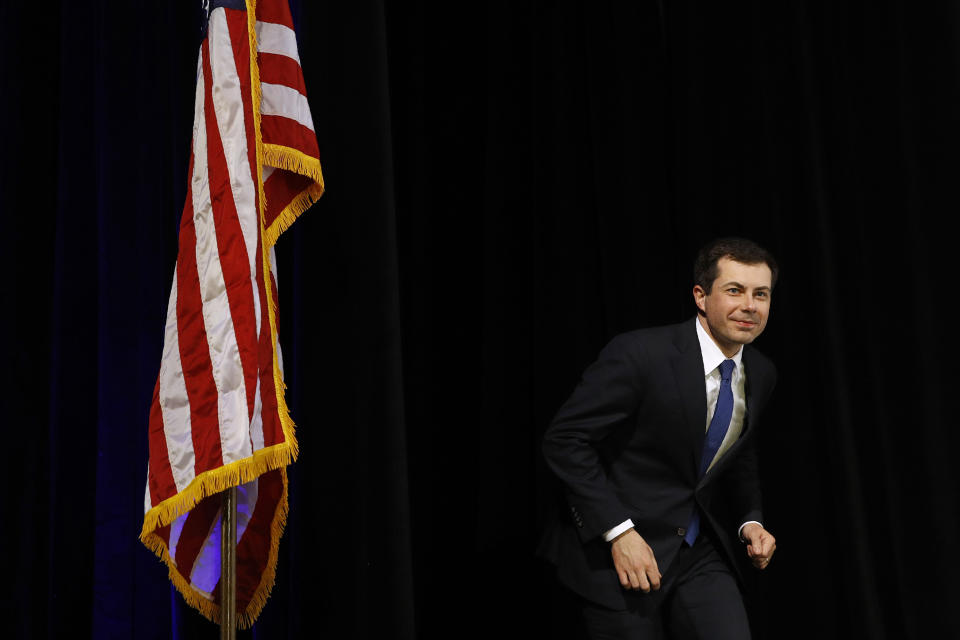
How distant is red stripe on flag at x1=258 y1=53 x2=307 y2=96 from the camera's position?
2789 mm

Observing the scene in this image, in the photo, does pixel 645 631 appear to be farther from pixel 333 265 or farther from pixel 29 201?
pixel 29 201

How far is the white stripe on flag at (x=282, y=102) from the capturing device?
9.13 feet

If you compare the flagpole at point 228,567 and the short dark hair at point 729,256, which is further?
the short dark hair at point 729,256

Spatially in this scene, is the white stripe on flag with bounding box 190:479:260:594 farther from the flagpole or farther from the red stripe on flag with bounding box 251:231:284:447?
the red stripe on flag with bounding box 251:231:284:447

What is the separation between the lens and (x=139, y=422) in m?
3.15

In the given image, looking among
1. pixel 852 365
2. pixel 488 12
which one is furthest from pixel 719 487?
pixel 488 12

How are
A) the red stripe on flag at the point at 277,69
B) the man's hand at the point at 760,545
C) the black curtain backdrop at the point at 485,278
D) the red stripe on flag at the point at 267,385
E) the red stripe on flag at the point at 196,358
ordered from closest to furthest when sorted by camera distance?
the red stripe on flag at the point at 196,358, the red stripe on flag at the point at 267,385, the man's hand at the point at 760,545, the red stripe on flag at the point at 277,69, the black curtain backdrop at the point at 485,278

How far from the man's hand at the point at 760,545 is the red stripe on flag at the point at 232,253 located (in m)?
1.45

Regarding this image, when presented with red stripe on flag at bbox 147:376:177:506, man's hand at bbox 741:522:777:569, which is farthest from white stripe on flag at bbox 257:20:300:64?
man's hand at bbox 741:522:777:569

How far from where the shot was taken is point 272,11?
2.81 m

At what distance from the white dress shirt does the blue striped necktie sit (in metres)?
0.01

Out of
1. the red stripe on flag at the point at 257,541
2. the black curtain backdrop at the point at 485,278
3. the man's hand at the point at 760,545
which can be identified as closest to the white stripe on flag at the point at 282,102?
the black curtain backdrop at the point at 485,278

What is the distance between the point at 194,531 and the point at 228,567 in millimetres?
219

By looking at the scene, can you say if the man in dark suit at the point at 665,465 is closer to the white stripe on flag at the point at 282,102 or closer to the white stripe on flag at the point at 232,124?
the white stripe on flag at the point at 232,124
